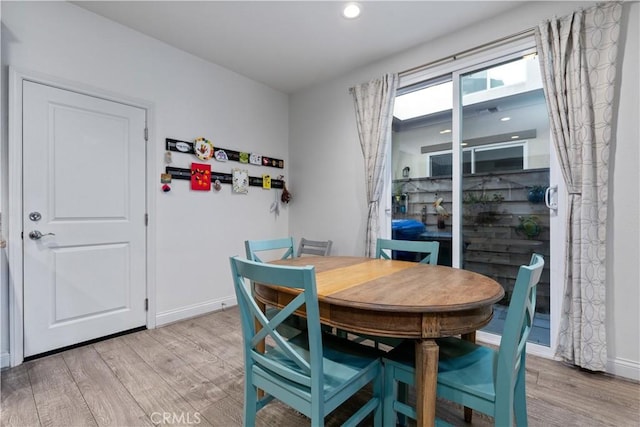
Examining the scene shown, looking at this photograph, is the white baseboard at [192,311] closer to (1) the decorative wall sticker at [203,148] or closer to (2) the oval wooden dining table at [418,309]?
(1) the decorative wall sticker at [203,148]

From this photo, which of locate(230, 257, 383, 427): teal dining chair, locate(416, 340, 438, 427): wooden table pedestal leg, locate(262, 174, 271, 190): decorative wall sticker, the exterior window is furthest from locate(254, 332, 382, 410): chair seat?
locate(262, 174, 271, 190): decorative wall sticker

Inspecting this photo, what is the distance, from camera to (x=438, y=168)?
2787 mm

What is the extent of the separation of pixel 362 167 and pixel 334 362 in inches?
91.2

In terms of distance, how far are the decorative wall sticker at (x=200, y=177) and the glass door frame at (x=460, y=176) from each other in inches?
72.5

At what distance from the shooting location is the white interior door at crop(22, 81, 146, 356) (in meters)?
2.14

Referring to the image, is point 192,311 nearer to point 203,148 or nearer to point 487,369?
point 203,148

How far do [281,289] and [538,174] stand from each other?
2.18 meters

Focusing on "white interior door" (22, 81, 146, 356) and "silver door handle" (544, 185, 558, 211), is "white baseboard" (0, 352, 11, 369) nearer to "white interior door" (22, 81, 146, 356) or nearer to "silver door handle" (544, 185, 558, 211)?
"white interior door" (22, 81, 146, 356)

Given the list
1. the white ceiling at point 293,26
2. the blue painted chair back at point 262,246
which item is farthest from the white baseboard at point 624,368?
the white ceiling at point 293,26

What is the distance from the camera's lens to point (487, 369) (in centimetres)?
120

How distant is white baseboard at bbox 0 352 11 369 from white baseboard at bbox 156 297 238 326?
3.13 feet

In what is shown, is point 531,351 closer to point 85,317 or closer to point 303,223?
point 303,223

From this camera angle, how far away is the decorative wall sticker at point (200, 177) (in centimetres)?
301

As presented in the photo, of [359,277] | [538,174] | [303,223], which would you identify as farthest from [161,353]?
[538,174]
